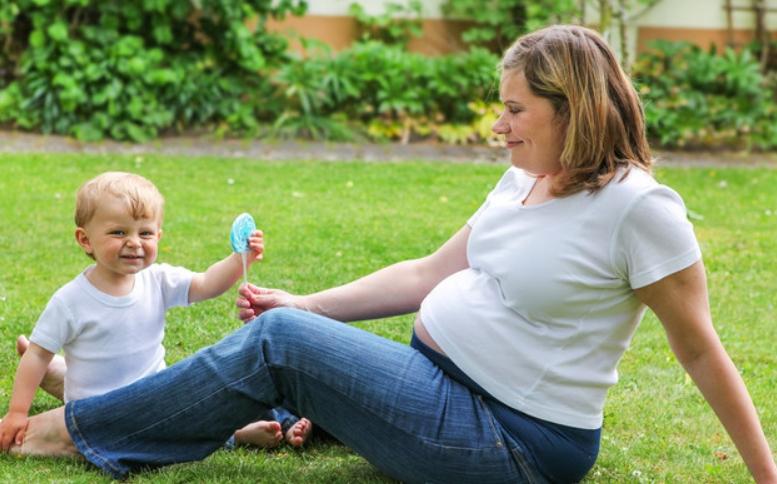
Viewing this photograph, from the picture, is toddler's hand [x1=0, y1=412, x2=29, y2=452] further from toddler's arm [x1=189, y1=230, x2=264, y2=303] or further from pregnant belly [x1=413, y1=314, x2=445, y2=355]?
pregnant belly [x1=413, y1=314, x2=445, y2=355]

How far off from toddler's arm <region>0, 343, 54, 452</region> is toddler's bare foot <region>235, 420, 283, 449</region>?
545 mm

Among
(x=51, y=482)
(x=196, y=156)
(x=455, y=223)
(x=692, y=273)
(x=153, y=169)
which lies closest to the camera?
(x=692, y=273)

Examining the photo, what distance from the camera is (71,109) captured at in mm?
8789

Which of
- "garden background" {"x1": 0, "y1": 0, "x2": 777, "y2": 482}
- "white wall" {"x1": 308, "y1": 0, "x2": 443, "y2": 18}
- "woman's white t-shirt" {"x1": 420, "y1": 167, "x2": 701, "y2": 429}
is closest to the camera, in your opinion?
"woman's white t-shirt" {"x1": 420, "y1": 167, "x2": 701, "y2": 429}

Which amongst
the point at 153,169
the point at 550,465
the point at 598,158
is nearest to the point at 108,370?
the point at 550,465

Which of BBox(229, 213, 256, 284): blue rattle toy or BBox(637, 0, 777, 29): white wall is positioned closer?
BBox(229, 213, 256, 284): blue rattle toy

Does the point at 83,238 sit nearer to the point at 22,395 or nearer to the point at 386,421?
the point at 22,395

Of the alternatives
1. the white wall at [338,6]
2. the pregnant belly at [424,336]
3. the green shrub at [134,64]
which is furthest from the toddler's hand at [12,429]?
the white wall at [338,6]

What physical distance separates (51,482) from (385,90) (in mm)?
6785

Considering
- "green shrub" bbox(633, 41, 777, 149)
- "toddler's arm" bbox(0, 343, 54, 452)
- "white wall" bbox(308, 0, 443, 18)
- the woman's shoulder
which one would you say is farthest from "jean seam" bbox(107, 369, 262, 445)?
"white wall" bbox(308, 0, 443, 18)

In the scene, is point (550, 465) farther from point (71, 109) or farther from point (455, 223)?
point (71, 109)

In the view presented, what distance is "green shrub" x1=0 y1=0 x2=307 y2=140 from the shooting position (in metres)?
8.84

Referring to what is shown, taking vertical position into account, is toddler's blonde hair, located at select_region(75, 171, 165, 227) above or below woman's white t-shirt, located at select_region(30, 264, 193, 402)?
above

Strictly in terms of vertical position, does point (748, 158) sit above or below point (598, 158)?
below
